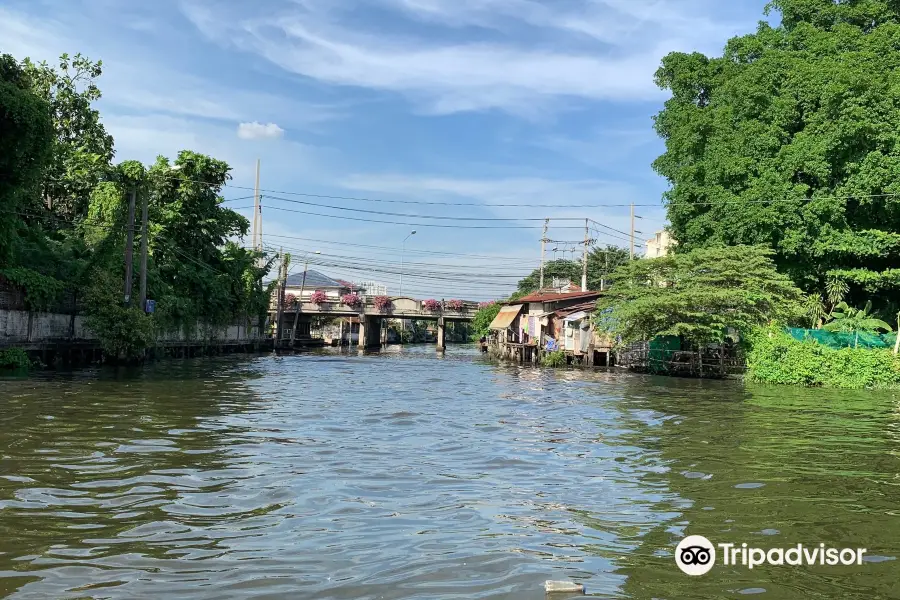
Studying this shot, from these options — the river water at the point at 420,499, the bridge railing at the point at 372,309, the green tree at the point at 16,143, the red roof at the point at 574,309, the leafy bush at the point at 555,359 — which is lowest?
the river water at the point at 420,499

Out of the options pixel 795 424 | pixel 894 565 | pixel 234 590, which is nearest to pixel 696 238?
pixel 795 424

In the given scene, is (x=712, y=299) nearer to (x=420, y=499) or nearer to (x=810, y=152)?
(x=810, y=152)

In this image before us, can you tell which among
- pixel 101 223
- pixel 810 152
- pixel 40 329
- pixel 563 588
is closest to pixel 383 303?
pixel 101 223

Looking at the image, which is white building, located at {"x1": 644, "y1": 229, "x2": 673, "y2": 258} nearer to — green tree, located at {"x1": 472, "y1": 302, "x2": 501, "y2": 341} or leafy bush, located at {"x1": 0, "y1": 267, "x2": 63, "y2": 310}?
green tree, located at {"x1": 472, "y1": 302, "x2": 501, "y2": 341}

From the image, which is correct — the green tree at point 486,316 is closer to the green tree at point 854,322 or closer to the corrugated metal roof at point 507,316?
the corrugated metal roof at point 507,316

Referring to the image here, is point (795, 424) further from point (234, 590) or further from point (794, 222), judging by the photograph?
point (794, 222)

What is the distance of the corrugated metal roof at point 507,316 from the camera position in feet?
174

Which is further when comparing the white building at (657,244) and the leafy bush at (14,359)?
the white building at (657,244)

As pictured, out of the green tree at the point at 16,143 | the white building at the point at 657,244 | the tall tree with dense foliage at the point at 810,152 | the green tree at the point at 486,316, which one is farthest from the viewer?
the green tree at the point at 486,316

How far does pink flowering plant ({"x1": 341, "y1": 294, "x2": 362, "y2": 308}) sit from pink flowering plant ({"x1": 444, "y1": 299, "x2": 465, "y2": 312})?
9.52 metres

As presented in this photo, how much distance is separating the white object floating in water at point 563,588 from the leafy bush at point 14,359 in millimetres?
23299

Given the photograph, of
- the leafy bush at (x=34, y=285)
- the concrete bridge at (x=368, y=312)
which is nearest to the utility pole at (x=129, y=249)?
the leafy bush at (x=34, y=285)

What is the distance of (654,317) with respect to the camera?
29734 millimetres

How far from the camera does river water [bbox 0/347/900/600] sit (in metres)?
5.27
